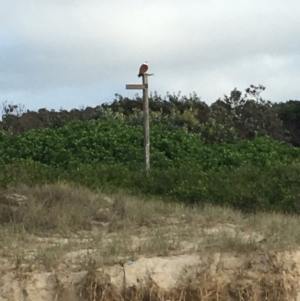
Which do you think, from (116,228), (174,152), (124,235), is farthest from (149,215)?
(174,152)

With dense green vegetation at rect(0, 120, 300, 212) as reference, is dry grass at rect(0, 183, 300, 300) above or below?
below

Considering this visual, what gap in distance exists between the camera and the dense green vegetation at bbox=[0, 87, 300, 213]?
36.7 feet

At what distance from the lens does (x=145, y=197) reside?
11.0 metres

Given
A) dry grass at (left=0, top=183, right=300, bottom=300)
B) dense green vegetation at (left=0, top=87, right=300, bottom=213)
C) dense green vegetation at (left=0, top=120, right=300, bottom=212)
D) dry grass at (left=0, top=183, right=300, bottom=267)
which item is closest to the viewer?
dry grass at (left=0, top=183, right=300, bottom=300)

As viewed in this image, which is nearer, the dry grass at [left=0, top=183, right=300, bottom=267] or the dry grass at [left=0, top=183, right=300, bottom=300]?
the dry grass at [left=0, top=183, right=300, bottom=300]

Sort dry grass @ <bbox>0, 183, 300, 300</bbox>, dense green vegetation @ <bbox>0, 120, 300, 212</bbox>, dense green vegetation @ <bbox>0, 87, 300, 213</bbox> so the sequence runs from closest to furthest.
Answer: dry grass @ <bbox>0, 183, 300, 300</bbox>
dense green vegetation @ <bbox>0, 120, 300, 212</bbox>
dense green vegetation @ <bbox>0, 87, 300, 213</bbox>

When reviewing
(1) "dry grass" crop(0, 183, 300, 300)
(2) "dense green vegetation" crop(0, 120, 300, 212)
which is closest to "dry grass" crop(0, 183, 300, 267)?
(1) "dry grass" crop(0, 183, 300, 300)

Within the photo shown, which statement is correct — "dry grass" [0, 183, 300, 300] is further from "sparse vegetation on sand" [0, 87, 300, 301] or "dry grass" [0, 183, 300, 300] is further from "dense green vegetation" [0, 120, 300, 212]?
"dense green vegetation" [0, 120, 300, 212]

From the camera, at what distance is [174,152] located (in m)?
16.0

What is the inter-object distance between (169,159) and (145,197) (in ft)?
15.1

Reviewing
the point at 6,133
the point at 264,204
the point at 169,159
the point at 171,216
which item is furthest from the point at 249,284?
the point at 6,133

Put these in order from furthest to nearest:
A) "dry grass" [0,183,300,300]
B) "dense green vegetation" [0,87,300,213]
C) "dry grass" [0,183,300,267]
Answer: "dense green vegetation" [0,87,300,213] < "dry grass" [0,183,300,267] < "dry grass" [0,183,300,300]

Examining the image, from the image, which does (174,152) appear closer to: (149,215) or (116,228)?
(149,215)

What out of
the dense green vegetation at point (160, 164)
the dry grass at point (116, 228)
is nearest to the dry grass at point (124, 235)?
the dry grass at point (116, 228)
